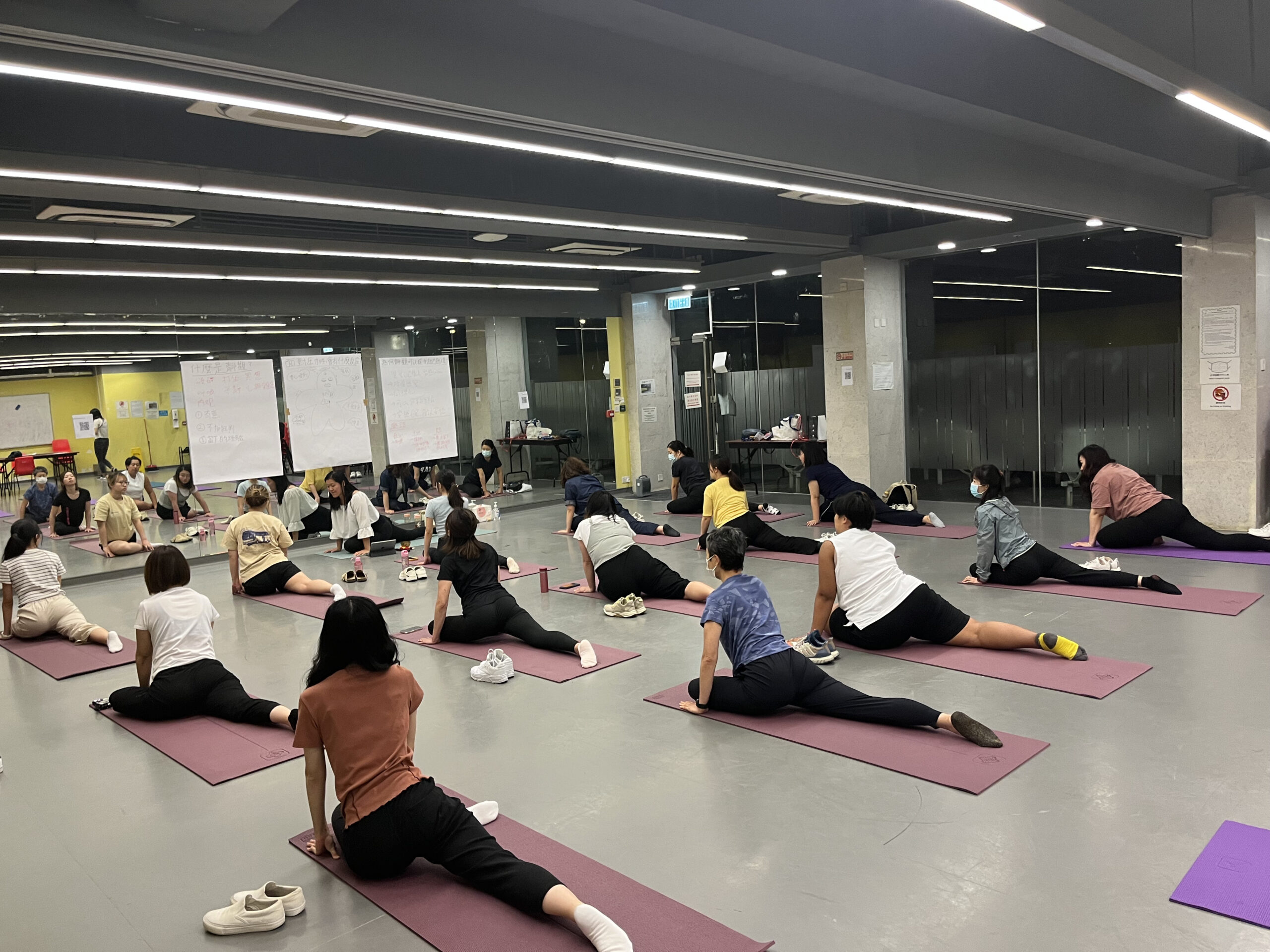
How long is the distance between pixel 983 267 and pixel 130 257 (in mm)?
9735

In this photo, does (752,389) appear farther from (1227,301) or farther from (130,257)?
(130,257)

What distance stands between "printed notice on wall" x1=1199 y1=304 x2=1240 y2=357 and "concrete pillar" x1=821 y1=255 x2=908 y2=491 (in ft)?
12.2

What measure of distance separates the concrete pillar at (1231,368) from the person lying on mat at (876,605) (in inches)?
188

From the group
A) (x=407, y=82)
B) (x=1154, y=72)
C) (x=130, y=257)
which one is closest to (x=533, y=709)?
(x=407, y=82)

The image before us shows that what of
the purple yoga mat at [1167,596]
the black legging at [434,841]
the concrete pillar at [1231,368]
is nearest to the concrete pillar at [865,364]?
the concrete pillar at [1231,368]

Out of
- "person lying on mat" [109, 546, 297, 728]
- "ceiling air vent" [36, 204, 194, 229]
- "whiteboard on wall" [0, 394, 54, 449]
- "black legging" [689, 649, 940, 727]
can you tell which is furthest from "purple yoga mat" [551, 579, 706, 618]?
"whiteboard on wall" [0, 394, 54, 449]

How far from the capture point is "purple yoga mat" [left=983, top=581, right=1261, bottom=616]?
6.04 metres

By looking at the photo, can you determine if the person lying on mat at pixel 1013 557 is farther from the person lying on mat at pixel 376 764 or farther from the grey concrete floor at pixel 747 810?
the person lying on mat at pixel 376 764

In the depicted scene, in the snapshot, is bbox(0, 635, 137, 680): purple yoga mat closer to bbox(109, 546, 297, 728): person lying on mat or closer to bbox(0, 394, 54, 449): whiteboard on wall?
bbox(109, 546, 297, 728): person lying on mat

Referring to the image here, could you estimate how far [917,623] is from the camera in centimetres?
533

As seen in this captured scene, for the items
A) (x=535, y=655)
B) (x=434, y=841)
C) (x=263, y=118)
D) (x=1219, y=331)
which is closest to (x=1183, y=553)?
(x=1219, y=331)

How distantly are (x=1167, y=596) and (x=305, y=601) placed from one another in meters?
6.85

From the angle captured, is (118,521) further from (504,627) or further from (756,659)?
(756,659)

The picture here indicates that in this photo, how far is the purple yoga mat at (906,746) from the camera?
12.3 ft
